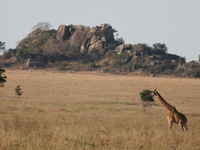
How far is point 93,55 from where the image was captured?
88.4m

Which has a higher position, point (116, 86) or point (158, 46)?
point (158, 46)

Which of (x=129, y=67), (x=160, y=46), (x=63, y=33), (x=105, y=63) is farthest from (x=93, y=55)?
(x=160, y=46)

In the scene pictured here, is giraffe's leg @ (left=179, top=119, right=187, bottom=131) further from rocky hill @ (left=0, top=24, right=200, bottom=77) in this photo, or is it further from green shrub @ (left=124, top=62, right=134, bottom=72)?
green shrub @ (left=124, top=62, right=134, bottom=72)

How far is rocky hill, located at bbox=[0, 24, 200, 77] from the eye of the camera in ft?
262

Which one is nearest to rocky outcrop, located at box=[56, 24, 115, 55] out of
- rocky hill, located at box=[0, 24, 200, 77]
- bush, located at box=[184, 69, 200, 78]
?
rocky hill, located at box=[0, 24, 200, 77]

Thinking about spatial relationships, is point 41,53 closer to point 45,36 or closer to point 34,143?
point 45,36

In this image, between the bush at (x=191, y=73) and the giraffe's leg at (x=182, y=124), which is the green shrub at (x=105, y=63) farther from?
the giraffe's leg at (x=182, y=124)

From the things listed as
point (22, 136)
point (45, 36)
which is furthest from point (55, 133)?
point (45, 36)

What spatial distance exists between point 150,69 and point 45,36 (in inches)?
1432

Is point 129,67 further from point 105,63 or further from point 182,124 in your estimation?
point 182,124

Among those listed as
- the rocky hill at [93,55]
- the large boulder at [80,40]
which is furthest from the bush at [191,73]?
the large boulder at [80,40]

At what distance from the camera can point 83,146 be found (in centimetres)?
857

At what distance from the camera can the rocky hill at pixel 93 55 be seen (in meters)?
80.0

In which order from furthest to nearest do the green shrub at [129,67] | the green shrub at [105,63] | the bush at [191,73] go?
the green shrub at [105,63]
the bush at [191,73]
the green shrub at [129,67]
